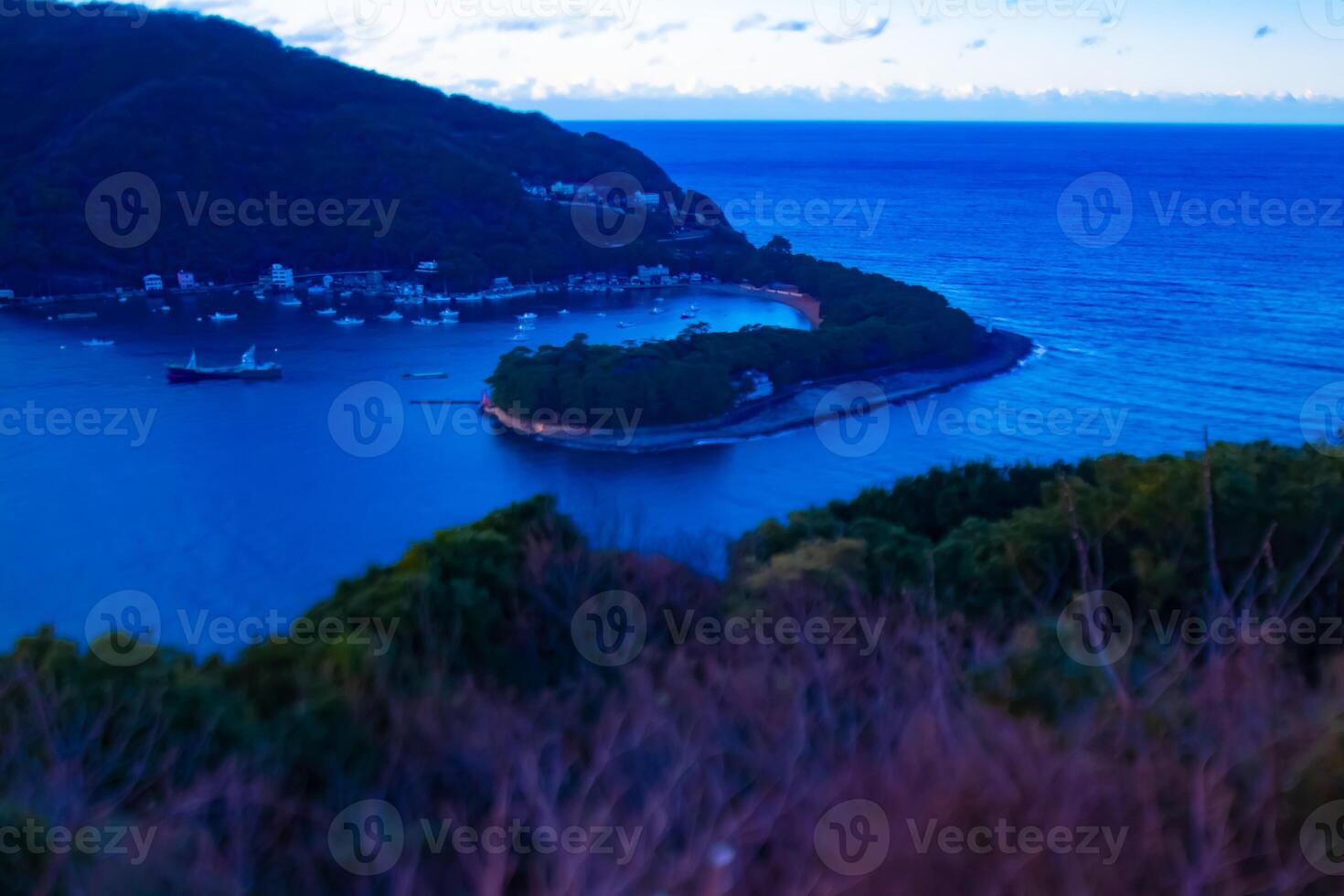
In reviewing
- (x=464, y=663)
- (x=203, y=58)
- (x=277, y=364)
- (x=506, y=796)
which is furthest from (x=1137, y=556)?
(x=203, y=58)

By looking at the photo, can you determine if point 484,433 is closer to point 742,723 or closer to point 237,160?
point 742,723

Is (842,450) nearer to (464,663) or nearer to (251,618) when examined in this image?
(251,618)

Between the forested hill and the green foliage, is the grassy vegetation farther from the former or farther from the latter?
the forested hill

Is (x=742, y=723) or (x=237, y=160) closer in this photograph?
(x=742, y=723)

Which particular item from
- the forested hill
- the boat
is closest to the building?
the forested hill

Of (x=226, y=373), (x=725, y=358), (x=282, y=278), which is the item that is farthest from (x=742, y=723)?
(x=282, y=278)
